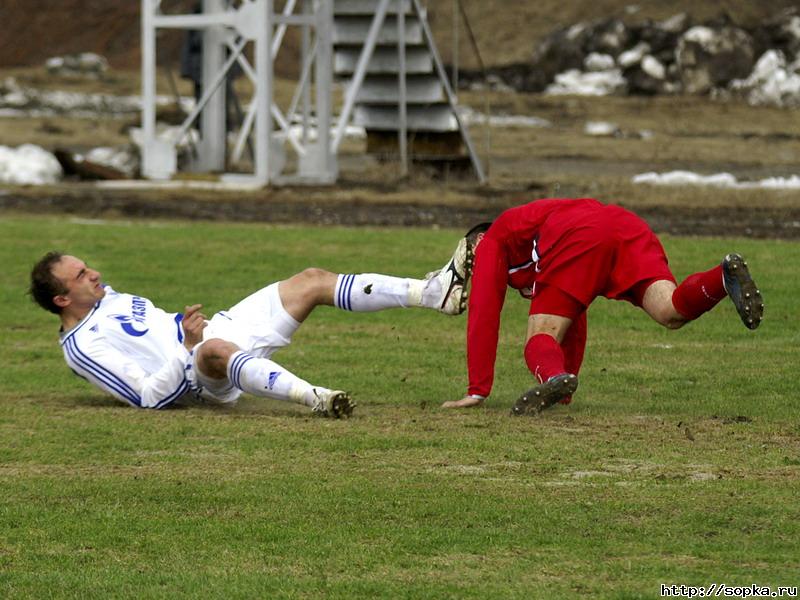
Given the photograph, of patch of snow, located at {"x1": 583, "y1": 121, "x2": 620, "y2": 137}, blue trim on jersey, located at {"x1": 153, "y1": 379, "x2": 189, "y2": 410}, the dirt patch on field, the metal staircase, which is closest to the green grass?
blue trim on jersey, located at {"x1": 153, "y1": 379, "x2": 189, "y2": 410}

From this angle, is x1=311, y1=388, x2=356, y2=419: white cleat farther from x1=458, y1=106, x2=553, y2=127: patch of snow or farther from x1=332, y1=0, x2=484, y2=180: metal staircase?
x1=458, y1=106, x2=553, y2=127: patch of snow

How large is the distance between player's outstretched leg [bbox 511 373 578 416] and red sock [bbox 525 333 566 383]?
11 centimetres

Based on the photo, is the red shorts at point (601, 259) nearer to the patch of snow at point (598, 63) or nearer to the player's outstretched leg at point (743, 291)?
the player's outstretched leg at point (743, 291)

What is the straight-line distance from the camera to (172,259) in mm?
18625

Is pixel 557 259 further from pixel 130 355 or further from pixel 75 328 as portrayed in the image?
pixel 75 328

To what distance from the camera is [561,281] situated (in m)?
9.38

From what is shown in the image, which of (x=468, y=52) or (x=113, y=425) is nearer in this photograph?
(x=113, y=425)

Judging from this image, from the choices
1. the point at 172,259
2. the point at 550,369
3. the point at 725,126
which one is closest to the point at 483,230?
the point at 550,369

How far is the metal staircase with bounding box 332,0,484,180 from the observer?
29.8 metres

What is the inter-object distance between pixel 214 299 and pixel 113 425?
6.15 m

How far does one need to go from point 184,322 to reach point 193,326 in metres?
0.10

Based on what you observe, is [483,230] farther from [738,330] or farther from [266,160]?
[266,160]

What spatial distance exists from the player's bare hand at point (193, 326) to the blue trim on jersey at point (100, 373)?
0.48 metres

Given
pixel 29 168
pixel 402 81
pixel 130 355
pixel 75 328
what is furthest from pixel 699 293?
pixel 29 168
